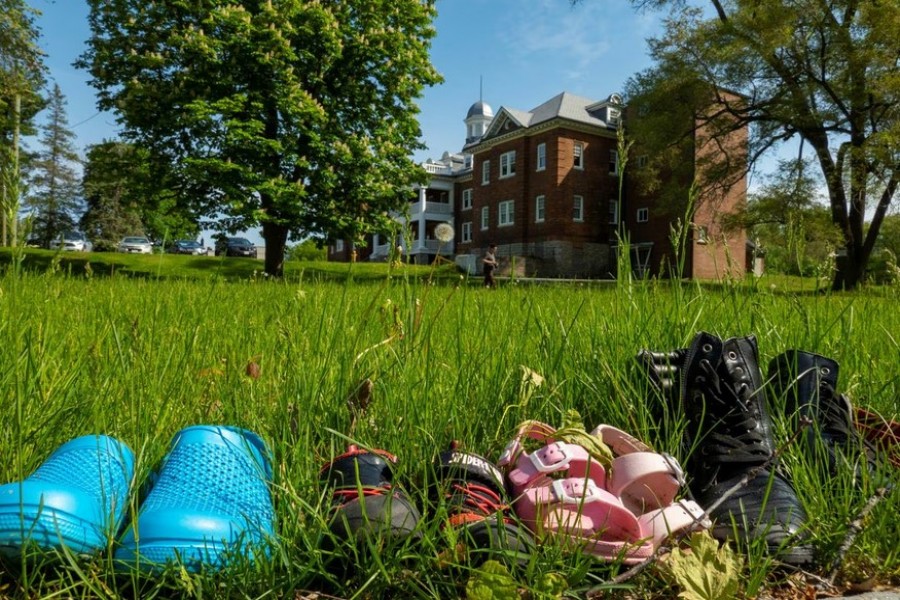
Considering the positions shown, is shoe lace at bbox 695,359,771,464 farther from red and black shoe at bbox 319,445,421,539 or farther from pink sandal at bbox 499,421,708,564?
red and black shoe at bbox 319,445,421,539

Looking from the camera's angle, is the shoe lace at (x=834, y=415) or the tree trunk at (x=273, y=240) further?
the tree trunk at (x=273, y=240)

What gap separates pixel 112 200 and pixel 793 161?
5479cm

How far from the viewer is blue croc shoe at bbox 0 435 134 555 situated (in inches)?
43.9

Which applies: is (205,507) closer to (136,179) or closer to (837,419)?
(837,419)

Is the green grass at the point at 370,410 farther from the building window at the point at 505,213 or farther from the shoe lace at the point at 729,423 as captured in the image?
the building window at the point at 505,213

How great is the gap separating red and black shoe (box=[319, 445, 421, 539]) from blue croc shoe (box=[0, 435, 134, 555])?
45 cm

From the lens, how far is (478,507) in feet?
4.49

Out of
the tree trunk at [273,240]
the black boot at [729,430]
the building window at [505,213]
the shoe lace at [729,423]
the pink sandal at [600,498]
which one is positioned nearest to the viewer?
the pink sandal at [600,498]

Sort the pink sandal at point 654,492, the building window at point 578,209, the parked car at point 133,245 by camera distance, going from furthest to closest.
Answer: the parked car at point 133,245 < the building window at point 578,209 < the pink sandal at point 654,492

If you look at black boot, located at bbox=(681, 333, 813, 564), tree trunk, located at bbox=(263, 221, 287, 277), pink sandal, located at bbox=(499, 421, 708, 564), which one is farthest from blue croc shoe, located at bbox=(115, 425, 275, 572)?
tree trunk, located at bbox=(263, 221, 287, 277)

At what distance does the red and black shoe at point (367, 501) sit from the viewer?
3.98 feet

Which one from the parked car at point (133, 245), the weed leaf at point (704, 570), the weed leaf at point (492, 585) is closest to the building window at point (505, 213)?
the parked car at point (133, 245)

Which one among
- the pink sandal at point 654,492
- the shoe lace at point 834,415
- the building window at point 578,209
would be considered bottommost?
the pink sandal at point 654,492

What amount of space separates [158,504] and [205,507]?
0.09 m
